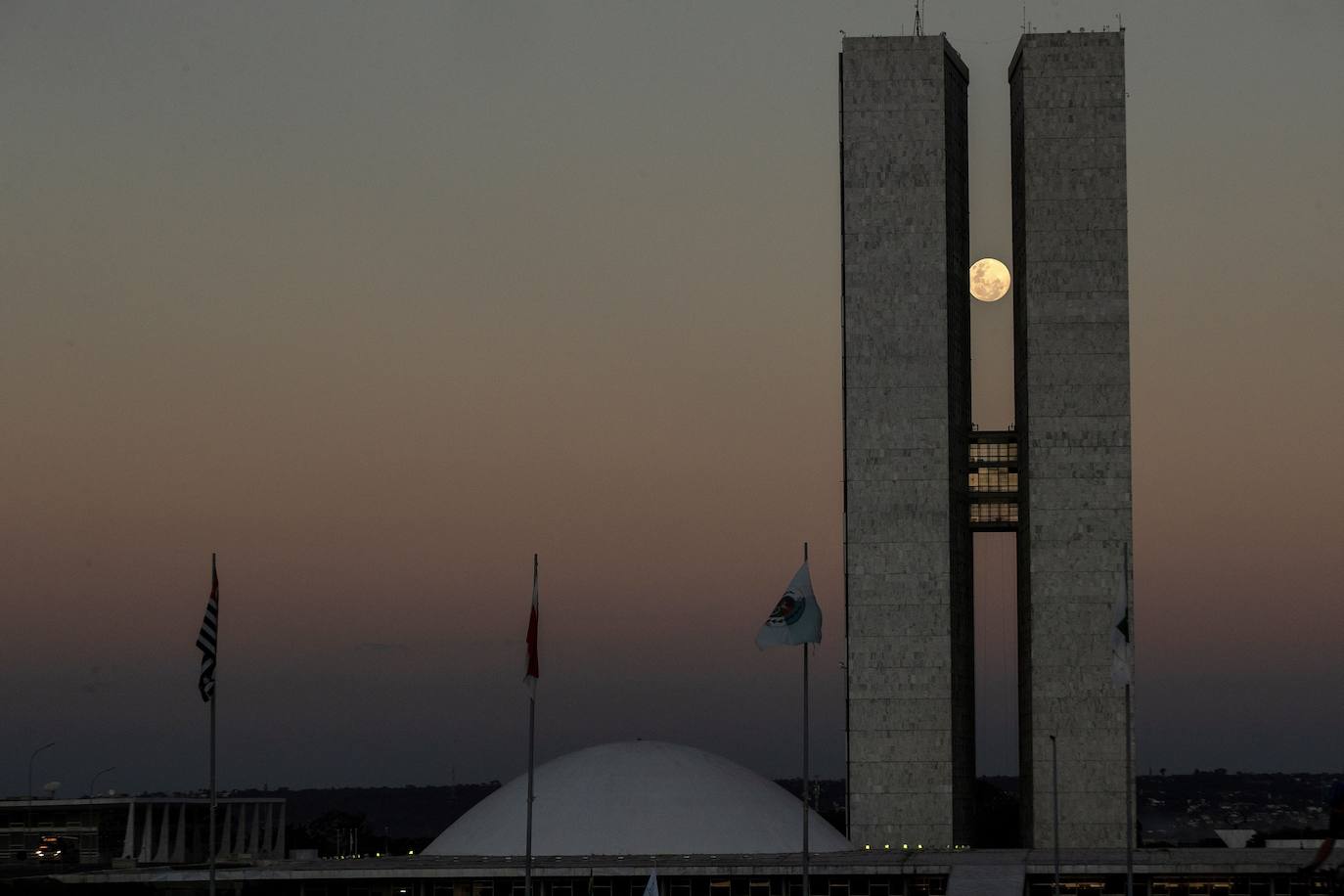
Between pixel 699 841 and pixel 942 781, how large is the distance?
1446 centimetres

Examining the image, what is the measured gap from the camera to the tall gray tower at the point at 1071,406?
10288 cm

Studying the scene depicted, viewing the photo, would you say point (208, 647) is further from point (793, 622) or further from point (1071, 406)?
point (1071, 406)

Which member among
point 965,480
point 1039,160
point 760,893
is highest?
point 1039,160

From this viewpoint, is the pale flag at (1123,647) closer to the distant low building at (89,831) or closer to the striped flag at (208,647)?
the striped flag at (208,647)

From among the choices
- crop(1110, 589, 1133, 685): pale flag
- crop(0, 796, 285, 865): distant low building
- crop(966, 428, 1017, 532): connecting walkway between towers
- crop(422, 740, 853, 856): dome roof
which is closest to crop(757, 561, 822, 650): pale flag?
crop(1110, 589, 1133, 685): pale flag

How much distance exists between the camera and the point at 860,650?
342 feet

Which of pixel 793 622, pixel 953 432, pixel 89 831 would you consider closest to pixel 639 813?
pixel 953 432

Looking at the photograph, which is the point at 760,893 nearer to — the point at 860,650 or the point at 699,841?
the point at 699,841

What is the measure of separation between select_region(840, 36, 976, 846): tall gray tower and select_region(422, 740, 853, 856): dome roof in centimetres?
550

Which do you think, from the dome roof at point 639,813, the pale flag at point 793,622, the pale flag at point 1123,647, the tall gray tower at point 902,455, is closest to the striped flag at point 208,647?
the pale flag at point 793,622

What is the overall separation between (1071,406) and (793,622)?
53.3 meters

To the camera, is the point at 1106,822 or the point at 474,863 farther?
the point at 1106,822

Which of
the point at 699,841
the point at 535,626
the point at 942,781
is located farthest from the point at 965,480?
the point at 535,626

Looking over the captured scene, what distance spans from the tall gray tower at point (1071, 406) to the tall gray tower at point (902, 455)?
4.08m
